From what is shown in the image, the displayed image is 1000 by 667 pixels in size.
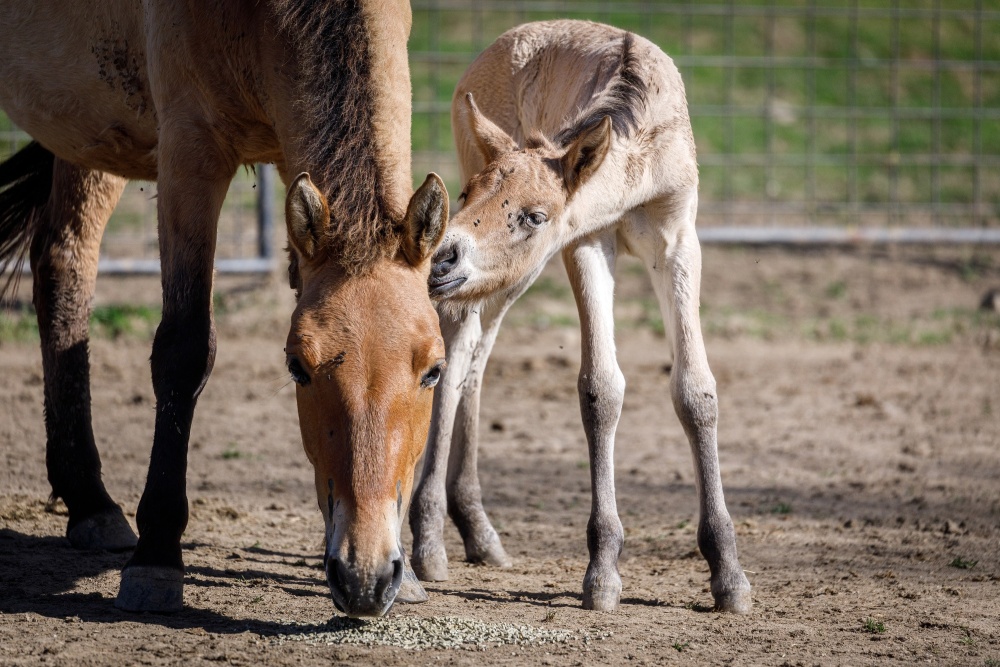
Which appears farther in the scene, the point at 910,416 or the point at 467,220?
the point at 910,416

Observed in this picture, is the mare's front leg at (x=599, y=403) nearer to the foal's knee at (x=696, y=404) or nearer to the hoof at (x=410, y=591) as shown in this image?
the foal's knee at (x=696, y=404)

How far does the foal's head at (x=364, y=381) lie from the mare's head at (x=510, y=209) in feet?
1.76

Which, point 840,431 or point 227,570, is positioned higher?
point 840,431

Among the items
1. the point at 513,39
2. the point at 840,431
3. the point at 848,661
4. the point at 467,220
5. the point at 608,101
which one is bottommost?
the point at 848,661

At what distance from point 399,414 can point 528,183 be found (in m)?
1.25

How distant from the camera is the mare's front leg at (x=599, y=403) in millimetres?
4152

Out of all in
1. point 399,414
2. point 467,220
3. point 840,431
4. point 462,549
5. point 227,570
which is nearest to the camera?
point 399,414

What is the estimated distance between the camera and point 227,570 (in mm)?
4441

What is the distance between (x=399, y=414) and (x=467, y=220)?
39.1 inches

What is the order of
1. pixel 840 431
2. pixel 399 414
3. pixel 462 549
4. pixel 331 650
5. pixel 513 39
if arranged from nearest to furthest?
1. pixel 399 414
2. pixel 331 650
3. pixel 462 549
4. pixel 513 39
5. pixel 840 431

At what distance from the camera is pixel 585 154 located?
4199mm

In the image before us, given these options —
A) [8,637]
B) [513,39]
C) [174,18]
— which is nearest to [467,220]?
[174,18]

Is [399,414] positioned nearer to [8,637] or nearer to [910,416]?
[8,637]

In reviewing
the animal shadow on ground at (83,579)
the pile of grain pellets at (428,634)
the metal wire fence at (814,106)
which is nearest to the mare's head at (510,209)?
the pile of grain pellets at (428,634)
